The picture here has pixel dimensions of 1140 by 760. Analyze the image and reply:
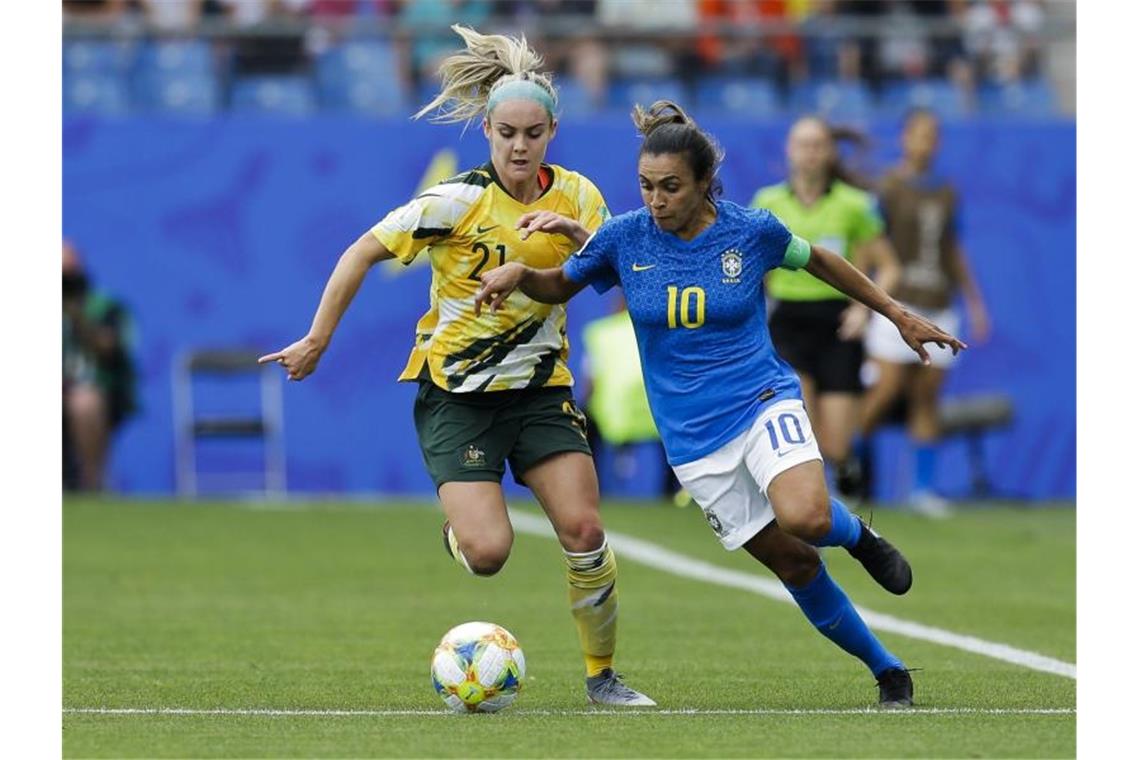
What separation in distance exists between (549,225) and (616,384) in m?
10.9

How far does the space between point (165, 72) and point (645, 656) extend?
38.7 ft

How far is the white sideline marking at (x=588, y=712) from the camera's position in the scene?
7.29 m

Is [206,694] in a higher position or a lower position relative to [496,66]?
lower

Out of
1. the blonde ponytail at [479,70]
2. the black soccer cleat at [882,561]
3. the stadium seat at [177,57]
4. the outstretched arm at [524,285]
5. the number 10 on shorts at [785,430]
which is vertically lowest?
the black soccer cleat at [882,561]

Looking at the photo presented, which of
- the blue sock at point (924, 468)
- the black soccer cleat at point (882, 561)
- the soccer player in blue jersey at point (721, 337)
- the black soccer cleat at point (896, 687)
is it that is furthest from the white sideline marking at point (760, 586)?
the blue sock at point (924, 468)

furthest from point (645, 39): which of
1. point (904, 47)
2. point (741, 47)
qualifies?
point (904, 47)

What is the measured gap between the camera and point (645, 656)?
30.8ft

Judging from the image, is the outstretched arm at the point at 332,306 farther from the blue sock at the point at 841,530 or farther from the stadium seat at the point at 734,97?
the stadium seat at the point at 734,97

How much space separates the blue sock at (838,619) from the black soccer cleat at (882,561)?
14 centimetres

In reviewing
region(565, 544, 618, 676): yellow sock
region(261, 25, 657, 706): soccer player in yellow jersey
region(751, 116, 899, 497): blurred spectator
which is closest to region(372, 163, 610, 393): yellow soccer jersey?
region(261, 25, 657, 706): soccer player in yellow jersey

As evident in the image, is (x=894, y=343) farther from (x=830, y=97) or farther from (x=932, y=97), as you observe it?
(x=932, y=97)

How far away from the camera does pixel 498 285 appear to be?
24.4ft
